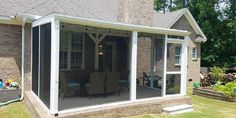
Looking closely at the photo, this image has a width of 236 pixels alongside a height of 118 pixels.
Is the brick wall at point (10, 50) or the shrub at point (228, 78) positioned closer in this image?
the brick wall at point (10, 50)

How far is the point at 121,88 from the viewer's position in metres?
11.0

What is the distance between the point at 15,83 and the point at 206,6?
22848 millimetres

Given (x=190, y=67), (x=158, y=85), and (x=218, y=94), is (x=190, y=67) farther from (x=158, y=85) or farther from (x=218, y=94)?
(x=158, y=85)

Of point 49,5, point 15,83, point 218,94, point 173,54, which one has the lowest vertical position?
point 218,94

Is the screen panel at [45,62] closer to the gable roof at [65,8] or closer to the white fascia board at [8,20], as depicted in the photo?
the white fascia board at [8,20]

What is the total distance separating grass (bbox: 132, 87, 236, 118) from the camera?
874 centimetres

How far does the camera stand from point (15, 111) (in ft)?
26.9

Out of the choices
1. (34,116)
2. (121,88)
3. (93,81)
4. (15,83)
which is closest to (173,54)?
(121,88)

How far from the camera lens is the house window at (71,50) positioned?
1197 cm

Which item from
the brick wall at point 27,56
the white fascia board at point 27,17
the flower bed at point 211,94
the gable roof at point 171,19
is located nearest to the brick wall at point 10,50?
the brick wall at point 27,56

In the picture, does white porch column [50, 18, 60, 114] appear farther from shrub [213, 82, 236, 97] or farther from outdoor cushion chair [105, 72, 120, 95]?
shrub [213, 82, 236, 97]

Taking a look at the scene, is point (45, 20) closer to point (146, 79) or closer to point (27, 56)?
point (27, 56)

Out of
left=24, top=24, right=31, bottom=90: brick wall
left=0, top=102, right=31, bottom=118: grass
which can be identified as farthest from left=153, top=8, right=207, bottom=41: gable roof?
left=0, top=102, right=31, bottom=118: grass

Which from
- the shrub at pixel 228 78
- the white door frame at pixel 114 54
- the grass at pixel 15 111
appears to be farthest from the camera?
the shrub at pixel 228 78
